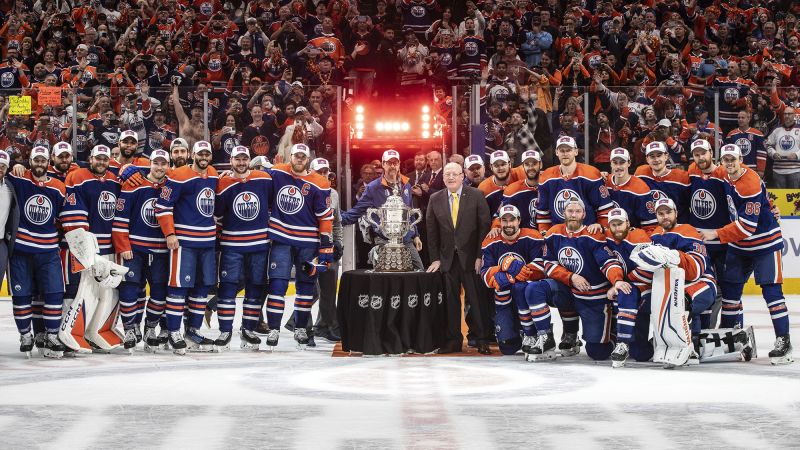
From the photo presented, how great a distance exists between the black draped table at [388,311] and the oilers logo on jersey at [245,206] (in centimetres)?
83

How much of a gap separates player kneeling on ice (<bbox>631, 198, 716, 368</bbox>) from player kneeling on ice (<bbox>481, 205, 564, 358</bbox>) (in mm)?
858

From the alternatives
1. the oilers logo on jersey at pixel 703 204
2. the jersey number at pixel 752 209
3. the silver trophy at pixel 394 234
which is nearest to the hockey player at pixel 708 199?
the oilers logo on jersey at pixel 703 204

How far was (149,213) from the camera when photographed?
9.06 meters

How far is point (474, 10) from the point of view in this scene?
16.2 m

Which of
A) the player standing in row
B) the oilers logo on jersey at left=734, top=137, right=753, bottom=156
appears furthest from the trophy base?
the oilers logo on jersey at left=734, top=137, right=753, bottom=156

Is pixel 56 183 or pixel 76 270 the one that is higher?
pixel 56 183

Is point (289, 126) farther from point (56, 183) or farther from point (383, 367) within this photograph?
point (383, 367)

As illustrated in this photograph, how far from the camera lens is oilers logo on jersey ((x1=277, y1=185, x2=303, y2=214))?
9219 mm

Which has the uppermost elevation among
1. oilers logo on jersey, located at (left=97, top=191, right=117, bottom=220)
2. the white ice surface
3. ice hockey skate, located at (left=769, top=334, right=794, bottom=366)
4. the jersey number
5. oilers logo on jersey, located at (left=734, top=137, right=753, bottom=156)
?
oilers logo on jersey, located at (left=734, top=137, right=753, bottom=156)

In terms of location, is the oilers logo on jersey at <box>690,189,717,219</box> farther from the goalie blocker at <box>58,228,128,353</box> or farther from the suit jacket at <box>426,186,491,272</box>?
the goalie blocker at <box>58,228,128,353</box>

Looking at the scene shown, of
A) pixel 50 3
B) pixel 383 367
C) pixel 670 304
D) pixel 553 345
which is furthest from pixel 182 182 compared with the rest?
pixel 50 3

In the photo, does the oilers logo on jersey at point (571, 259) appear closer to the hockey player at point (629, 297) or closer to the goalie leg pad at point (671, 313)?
the hockey player at point (629, 297)

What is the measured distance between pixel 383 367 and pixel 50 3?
11150mm

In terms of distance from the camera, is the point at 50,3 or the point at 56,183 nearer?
the point at 56,183
